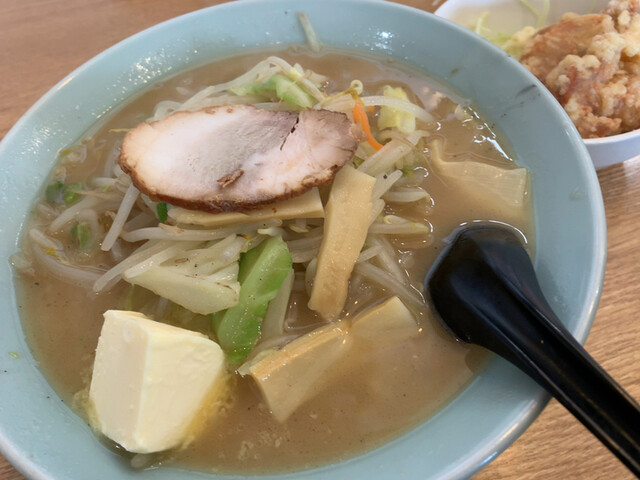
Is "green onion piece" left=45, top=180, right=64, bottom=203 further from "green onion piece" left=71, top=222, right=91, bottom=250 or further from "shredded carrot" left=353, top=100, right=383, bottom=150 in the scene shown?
"shredded carrot" left=353, top=100, right=383, bottom=150

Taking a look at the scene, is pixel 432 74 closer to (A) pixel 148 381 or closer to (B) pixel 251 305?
(B) pixel 251 305

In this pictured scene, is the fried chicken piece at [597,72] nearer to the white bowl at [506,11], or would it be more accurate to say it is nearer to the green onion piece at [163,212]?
A: the white bowl at [506,11]

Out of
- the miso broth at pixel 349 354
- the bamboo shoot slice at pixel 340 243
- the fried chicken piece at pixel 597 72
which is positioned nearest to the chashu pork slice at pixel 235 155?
the bamboo shoot slice at pixel 340 243

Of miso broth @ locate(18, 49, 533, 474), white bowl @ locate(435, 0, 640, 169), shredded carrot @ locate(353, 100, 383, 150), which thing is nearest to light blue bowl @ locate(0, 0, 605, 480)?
miso broth @ locate(18, 49, 533, 474)

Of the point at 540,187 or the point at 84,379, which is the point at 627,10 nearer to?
the point at 540,187

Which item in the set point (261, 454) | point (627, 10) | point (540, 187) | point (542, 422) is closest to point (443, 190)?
point (540, 187)
